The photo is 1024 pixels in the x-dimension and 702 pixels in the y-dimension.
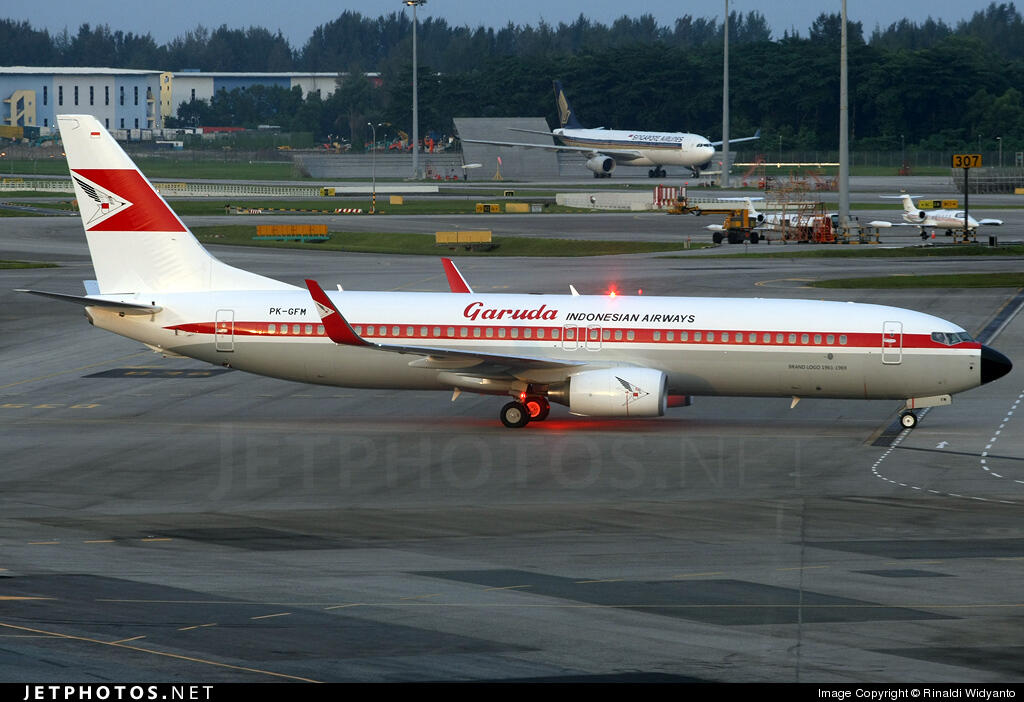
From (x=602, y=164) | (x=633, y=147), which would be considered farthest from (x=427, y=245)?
(x=602, y=164)

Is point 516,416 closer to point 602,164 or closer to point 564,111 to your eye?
point 602,164

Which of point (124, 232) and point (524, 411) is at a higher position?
point (124, 232)

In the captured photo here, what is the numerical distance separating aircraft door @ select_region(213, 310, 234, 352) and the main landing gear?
8587 millimetres

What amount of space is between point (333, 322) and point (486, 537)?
1210cm

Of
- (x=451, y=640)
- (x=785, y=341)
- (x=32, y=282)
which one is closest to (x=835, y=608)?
(x=451, y=640)

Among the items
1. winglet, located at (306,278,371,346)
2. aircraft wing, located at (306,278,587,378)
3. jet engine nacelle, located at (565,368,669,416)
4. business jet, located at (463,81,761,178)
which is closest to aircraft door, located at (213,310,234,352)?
aircraft wing, located at (306,278,587,378)

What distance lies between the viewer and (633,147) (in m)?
189

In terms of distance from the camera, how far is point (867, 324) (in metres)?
39.7

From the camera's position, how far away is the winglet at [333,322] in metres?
38.5

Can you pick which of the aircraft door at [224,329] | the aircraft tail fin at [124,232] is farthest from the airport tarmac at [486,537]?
the aircraft tail fin at [124,232]

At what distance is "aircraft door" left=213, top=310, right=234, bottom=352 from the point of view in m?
41.3

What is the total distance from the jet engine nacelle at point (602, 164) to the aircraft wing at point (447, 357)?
153566 mm

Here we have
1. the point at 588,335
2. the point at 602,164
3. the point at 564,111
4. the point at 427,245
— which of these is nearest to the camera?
the point at 588,335

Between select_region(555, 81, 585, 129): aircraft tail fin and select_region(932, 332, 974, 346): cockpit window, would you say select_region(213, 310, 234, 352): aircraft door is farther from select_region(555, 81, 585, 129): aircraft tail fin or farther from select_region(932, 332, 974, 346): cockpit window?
select_region(555, 81, 585, 129): aircraft tail fin
